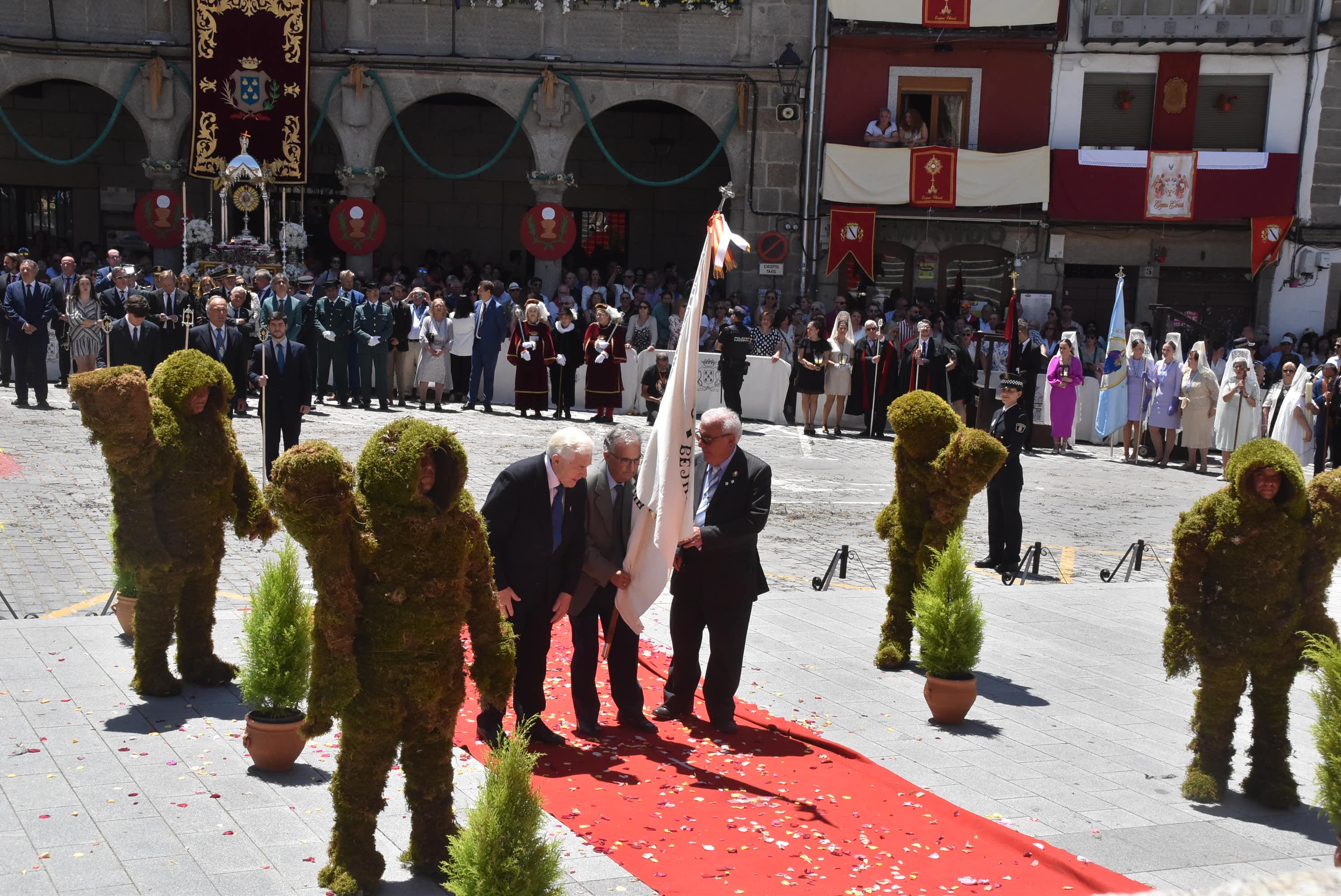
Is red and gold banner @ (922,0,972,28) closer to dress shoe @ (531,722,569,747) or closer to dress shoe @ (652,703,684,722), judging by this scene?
dress shoe @ (652,703,684,722)

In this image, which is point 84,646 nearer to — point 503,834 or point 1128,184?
point 503,834

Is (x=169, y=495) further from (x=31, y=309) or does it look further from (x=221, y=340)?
(x=31, y=309)

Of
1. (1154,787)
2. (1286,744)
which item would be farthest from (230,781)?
(1286,744)

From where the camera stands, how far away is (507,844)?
16.0 feet

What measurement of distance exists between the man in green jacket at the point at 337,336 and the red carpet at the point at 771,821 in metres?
13.0

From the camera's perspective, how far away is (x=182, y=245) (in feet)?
83.9

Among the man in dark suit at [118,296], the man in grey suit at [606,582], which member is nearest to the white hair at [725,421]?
the man in grey suit at [606,582]

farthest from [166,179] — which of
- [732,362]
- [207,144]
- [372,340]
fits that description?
[732,362]

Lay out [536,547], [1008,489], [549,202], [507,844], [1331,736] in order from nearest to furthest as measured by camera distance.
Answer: [507,844] < [1331,736] < [536,547] < [1008,489] < [549,202]

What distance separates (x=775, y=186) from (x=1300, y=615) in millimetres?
20719

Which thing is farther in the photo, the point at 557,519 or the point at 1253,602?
the point at 557,519

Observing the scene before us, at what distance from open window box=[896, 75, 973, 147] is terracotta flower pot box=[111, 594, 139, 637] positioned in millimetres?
21337

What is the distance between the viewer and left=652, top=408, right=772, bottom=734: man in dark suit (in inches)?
317

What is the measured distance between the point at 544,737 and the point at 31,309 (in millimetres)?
14342
